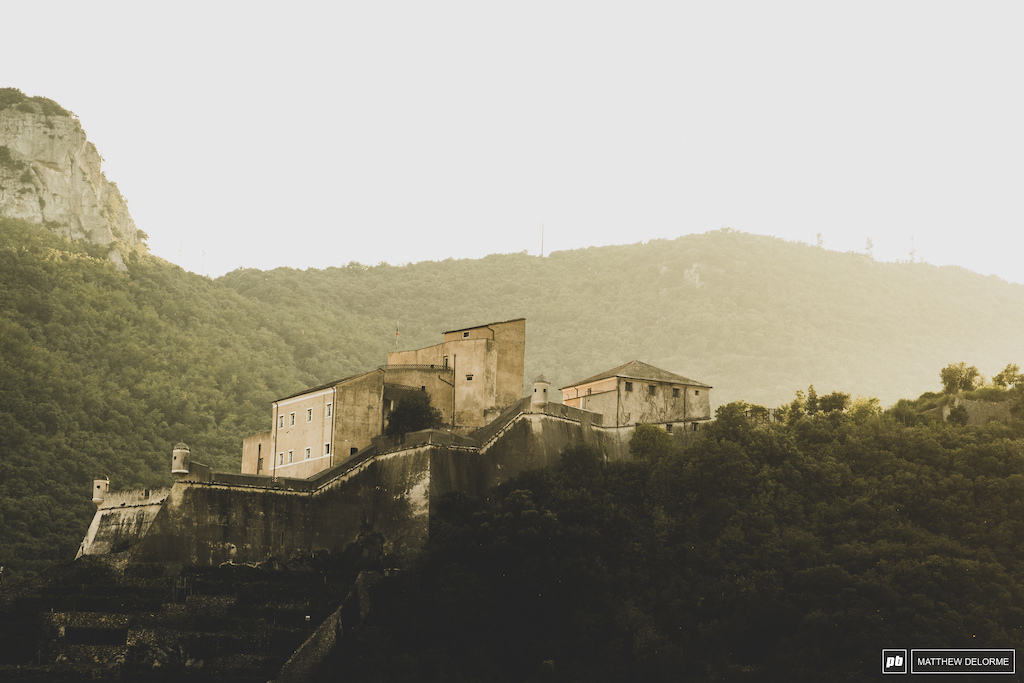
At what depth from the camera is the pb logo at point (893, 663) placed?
130 feet

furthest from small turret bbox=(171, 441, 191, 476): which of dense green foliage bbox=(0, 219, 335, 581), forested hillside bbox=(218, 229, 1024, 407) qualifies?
forested hillside bbox=(218, 229, 1024, 407)

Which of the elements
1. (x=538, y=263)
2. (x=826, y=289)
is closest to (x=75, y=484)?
(x=538, y=263)

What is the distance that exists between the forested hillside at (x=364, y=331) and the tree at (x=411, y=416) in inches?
613

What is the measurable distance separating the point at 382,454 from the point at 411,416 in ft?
7.35

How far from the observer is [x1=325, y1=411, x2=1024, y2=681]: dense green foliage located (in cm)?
4119

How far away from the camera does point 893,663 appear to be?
39.8m

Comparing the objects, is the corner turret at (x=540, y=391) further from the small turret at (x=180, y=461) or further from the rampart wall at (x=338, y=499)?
the small turret at (x=180, y=461)

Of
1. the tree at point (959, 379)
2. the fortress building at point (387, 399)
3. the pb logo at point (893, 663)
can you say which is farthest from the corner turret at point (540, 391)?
the tree at point (959, 379)

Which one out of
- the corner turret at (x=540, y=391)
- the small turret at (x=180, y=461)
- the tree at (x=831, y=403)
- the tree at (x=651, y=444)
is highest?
the tree at (x=831, y=403)

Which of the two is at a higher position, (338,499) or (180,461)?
(180,461)

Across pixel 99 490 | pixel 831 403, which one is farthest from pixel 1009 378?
pixel 99 490

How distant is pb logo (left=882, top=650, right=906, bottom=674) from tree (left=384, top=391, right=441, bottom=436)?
19.5 meters

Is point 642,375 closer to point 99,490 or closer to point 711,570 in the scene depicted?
point 711,570

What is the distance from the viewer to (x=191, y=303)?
79.4 meters
